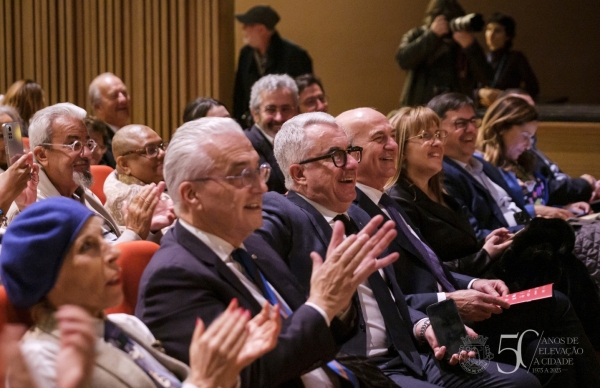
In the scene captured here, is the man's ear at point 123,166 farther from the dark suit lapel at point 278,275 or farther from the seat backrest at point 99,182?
the dark suit lapel at point 278,275

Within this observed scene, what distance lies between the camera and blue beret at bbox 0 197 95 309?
171 centimetres

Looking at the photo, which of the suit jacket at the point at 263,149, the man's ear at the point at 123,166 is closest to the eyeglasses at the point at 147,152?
the man's ear at the point at 123,166

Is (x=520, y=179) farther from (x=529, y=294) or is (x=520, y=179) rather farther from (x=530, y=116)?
(x=529, y=294)

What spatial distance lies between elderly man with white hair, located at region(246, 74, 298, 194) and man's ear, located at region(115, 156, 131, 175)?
47.1 inches

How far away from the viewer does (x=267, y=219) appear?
2652 mm

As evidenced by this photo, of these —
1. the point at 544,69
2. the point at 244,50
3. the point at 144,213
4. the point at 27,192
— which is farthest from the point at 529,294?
the point at 544,69

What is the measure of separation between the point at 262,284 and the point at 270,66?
14.2 ft

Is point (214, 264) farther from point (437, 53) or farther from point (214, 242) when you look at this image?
point (437, 53)

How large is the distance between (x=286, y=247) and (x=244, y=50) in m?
4.04

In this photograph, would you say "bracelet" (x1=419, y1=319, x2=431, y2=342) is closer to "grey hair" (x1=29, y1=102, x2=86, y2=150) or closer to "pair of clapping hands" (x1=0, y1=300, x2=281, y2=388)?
→ "pair of clapping hands" (x1=0, y1=300, x2=281, y2=388)

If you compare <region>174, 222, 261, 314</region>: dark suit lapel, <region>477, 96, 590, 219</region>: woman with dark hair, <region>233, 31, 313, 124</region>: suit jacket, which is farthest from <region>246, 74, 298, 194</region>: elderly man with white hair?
<region>174, 222, 261, 314</region>: dark suit lapel

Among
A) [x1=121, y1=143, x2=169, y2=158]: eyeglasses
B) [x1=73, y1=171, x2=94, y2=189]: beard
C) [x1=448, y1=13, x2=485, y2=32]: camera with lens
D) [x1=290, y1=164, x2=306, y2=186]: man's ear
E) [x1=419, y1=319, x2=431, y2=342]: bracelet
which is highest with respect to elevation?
[x1=448, y1=13, x2=485, y2=32]: camera with lens

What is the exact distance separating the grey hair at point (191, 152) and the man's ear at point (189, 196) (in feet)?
0.06

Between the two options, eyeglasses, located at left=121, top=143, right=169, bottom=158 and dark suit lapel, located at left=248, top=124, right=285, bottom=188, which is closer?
eyeglasses, located at left=121, top=143, right=169, bottom=158
